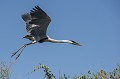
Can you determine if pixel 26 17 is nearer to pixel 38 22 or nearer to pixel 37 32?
pixel 37 32

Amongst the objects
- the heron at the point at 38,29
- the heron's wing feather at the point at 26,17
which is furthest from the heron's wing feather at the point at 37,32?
the heron's wing feather at the point at 26,17

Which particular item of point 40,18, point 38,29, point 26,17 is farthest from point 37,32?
point 26,17

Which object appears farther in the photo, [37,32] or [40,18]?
[37,32]

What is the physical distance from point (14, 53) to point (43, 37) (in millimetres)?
1194

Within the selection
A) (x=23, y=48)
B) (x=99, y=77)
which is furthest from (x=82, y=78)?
(x=23, y=48)

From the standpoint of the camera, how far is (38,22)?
12.2 metres

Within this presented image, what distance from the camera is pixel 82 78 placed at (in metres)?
10.1

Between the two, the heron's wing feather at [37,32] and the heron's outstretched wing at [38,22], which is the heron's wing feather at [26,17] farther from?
the heron's wing feather at [37,32]

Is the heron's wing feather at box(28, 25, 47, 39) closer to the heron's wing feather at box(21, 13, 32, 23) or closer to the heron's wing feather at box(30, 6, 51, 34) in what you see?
the heron's wing feather at box(30, 6, 51, 34)

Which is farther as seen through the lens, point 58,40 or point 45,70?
point 58,40

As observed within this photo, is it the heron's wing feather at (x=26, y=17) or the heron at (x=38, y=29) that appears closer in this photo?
the heron at (x=38, y=29)

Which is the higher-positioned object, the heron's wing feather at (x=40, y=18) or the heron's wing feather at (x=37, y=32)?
the heron's wing feather at (x=40, y=18)

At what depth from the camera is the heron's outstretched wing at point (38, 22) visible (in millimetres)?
11516

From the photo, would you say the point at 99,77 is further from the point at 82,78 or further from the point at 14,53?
the point at 14,53
